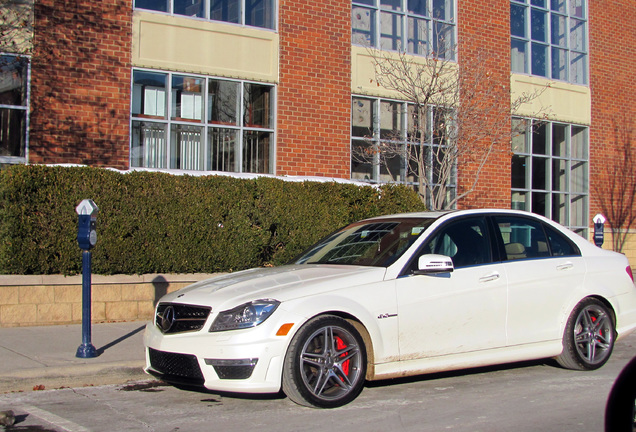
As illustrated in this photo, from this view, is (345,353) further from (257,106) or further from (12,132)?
(257,106)

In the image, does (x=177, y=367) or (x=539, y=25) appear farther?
(x=539, y=25)

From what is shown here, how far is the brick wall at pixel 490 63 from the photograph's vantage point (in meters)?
16.0

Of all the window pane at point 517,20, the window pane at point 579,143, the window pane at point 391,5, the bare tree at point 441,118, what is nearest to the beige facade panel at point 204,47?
the bare tree at point 441,118

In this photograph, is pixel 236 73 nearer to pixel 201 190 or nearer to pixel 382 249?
pixel 201 190

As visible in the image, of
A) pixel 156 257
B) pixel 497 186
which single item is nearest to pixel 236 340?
pixel 156 257

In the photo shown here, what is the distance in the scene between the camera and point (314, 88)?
1422cm

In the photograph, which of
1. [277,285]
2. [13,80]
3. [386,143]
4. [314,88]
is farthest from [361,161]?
[277,285]

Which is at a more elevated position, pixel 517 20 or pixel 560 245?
pixel 517 20

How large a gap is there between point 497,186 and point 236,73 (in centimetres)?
675

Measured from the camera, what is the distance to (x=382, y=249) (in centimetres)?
667

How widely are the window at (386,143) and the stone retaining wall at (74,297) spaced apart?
5.06 meters

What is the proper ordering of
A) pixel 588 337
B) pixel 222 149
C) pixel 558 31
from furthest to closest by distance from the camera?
1. pixel 558 31
2. pixel 222 149
3. pixel 588 337

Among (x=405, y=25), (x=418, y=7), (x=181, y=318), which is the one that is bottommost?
(x=181, y=318)

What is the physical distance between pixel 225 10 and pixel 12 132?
15.0ft
